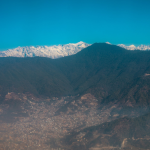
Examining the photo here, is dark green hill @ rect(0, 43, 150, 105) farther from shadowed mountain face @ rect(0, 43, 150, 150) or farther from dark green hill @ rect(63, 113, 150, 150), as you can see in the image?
dark green hill @ rect(63, 113, 150, 150)

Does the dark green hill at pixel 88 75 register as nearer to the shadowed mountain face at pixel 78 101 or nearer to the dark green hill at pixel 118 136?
the shadowed mountain face at pixel 78 101

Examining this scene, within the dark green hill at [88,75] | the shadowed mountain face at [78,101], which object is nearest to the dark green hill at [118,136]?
the shadowed mountain face at [78,101]

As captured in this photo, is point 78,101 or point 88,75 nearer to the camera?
point 78,101

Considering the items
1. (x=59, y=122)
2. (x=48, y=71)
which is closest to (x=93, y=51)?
(x=48, y=71)

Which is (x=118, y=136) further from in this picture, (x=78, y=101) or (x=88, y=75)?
(x=88, y=75)

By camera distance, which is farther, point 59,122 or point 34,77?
point 34,77

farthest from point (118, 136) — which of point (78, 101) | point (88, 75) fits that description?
point (88, 75)

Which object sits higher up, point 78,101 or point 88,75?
point 88,75

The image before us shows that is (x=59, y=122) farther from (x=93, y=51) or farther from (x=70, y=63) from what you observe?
(x=93, y=51)
